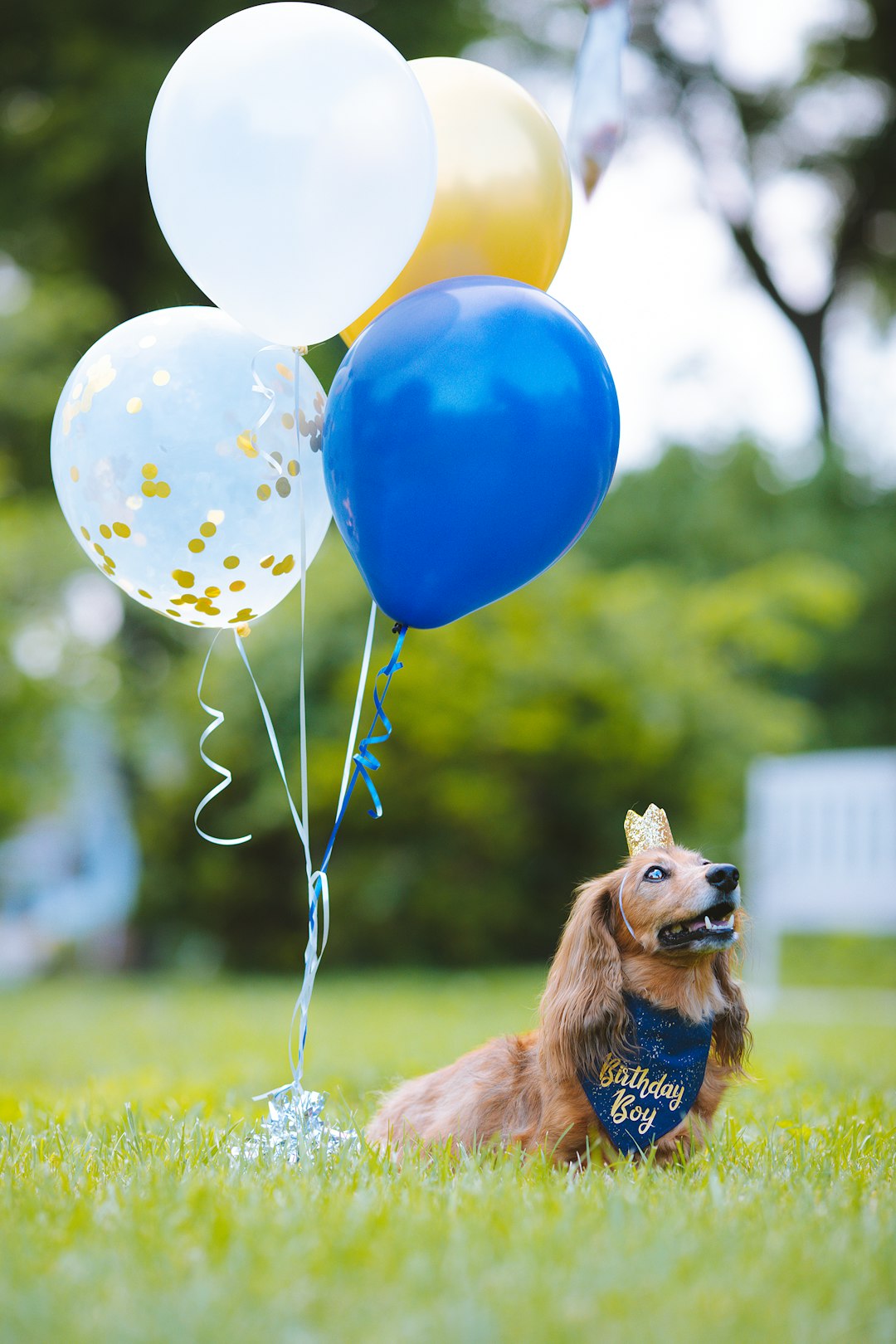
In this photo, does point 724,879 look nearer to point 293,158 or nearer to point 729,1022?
point 729,1022

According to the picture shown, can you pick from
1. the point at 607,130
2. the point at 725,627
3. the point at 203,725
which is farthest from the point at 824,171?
the point at 607,130

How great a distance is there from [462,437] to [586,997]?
118cm

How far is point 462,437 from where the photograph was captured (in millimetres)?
2594

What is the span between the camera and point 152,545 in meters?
2.94

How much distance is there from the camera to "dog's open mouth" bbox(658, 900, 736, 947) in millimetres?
→ 2590

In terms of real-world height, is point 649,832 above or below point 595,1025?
above

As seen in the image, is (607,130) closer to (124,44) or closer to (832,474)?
(124,44)

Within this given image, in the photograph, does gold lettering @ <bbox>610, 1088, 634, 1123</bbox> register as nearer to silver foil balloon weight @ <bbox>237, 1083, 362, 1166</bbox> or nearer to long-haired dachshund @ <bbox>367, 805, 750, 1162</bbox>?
long-haired dachshund @ <bbox>367, 805, 750, 1162</bbox>

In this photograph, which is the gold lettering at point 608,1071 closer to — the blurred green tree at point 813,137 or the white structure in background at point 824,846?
the white structure in background at point 824,846

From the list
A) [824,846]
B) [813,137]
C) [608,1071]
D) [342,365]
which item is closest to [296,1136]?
A: [608,1071]

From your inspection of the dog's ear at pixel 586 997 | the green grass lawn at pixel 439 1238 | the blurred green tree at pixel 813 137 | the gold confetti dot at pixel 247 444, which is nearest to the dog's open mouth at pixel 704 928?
the dog's ear at pixel 586 997

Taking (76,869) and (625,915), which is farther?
(76,869)

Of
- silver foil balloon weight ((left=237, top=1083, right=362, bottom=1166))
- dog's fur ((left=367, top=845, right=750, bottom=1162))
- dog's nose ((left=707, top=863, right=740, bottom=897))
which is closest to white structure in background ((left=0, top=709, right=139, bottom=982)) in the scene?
silver foil balloon weight ((left=237, top=1083, right=362, bottom=1166))

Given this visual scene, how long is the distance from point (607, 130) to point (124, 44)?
936 centimetres
